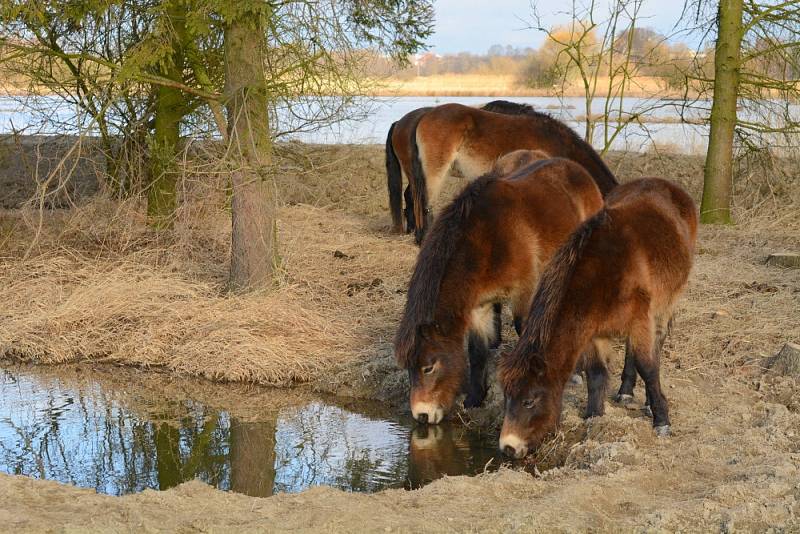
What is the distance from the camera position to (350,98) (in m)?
7.45

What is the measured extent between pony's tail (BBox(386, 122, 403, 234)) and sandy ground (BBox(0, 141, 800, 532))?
1.92 ft

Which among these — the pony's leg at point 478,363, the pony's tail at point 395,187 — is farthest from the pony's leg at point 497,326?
the pony's tail at point 395,187

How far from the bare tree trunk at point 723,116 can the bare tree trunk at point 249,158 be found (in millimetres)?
6265

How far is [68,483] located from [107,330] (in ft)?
10.1

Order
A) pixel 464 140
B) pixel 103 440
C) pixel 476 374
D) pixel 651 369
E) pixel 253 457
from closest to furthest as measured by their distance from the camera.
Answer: pixel 651 369
pixel 253 457
pixel 103 440
pixel 476 374
pixel 464 140

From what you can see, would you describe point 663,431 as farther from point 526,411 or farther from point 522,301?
point 522,301

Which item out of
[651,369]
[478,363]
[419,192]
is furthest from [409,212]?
[651,369]

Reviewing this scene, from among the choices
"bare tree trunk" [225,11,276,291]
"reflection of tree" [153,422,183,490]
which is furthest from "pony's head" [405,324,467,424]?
"bare tree trunk" [225,11,276,291]

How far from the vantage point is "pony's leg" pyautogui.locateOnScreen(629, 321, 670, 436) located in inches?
202

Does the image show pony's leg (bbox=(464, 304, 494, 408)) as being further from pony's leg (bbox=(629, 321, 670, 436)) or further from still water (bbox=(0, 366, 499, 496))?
pony's leg (bbox=(629, 321, 670, 436))

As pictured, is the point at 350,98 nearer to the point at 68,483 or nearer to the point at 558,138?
the point at 558,138

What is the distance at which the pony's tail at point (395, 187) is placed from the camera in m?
11.8

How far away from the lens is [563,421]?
18.6 ft

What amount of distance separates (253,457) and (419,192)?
5649mm
